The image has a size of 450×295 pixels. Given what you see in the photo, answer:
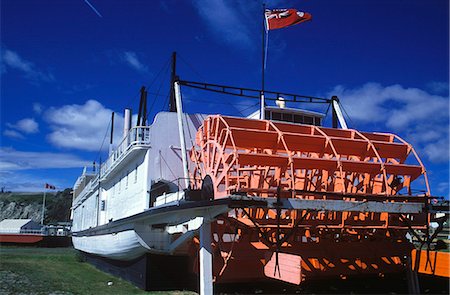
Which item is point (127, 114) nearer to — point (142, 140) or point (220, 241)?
point (142, 140)

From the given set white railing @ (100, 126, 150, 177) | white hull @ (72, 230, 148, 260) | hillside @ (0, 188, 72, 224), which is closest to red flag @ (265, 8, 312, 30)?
white railing @ (100, 126, 150, 177)

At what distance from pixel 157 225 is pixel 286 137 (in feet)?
9.63

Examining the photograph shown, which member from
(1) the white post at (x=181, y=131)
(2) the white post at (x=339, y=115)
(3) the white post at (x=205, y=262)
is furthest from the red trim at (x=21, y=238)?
(3) the white post at (x=205, y=262)

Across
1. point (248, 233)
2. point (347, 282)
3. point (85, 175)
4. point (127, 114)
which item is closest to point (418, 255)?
point (347, 282)

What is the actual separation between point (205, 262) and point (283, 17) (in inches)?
289

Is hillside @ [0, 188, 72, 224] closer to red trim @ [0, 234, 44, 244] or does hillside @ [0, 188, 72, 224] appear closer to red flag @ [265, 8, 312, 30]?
red trim @ [0, 234, 44, 244]

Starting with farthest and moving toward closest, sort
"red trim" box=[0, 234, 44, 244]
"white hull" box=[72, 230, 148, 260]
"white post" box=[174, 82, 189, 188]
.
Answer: "red trim" box=[0, 234, 44, 244], "white post" box=[174, 82, 189, 188], "white hull" box=[72, 230, 148, 260]

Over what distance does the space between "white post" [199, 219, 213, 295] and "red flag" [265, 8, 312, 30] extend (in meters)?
6.59

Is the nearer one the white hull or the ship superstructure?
the ship superstructure

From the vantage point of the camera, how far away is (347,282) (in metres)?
9.43

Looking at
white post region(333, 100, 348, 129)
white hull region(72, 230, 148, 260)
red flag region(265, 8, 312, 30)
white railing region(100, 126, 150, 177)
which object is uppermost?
red flag region(265, 8, 312, 30)

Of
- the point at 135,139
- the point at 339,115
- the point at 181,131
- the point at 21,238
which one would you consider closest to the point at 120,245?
the point at 135,139

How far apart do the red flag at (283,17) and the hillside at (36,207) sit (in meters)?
64.2

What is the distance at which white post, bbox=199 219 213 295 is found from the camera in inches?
242
